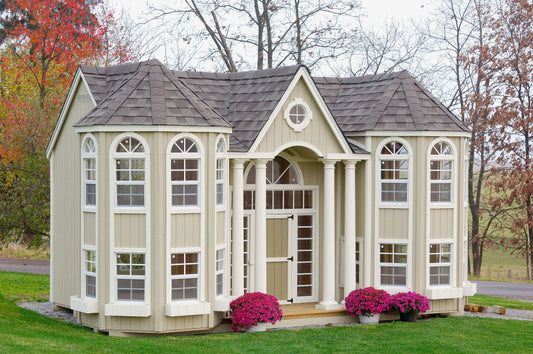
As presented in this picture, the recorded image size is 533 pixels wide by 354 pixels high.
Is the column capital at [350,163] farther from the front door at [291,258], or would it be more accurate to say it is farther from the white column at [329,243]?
the front door at [291,258]

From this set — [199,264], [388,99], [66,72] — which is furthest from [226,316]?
[66,72]

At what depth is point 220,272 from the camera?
17.1 metres

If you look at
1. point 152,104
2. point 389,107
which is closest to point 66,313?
point 152,104

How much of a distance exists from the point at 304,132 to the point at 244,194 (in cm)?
205

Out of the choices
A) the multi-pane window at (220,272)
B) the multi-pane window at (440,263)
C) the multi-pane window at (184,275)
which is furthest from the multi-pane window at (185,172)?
the multi-pane window at (440,263)

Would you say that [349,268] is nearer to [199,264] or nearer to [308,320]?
[308,320]

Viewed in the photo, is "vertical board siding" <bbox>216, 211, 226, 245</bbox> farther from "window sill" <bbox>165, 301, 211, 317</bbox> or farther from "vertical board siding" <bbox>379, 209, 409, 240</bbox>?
"vertical board siding" <bbox>379, 209, 409, 240</bbox>

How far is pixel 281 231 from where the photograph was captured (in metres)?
19.4

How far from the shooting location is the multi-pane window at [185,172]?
16.3m

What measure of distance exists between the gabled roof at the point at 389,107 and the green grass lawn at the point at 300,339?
14.8ft

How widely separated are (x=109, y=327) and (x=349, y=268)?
18.7ft

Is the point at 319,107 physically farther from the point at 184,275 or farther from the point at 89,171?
the point at 89,171

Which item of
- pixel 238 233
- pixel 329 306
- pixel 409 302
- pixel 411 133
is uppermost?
pixel 411 133

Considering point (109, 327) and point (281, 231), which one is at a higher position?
point (281, 231)
